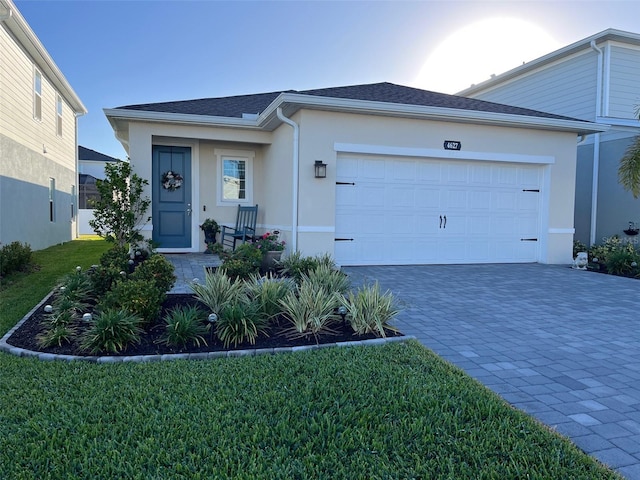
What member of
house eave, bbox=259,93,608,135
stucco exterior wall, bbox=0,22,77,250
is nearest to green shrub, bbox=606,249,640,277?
house eave, bbox=259,93,608,135

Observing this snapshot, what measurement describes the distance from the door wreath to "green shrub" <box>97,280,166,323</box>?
6083 millimetres

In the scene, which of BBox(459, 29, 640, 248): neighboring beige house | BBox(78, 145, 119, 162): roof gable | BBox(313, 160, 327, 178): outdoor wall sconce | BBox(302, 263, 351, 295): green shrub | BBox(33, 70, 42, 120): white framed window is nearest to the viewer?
BBox(302, 263, 351, 295): green shrub

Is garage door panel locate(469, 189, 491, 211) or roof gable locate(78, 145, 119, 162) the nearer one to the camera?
garage door panel locate(469, 189, 491, 211)

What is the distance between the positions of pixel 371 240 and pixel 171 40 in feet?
24.1

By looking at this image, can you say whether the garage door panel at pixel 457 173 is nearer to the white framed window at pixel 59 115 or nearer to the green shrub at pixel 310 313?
the green shrub at pixel 310 313

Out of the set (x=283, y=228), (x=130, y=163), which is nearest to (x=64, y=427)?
(x=283, y=228)

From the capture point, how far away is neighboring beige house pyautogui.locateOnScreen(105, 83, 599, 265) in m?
8.23

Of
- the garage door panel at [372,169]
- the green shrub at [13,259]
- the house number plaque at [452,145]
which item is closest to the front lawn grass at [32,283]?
the green shrub at [13,259]

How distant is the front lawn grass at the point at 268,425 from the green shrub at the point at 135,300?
86cm

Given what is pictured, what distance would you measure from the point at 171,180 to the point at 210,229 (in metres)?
1.43

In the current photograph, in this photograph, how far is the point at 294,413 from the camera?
265 centimetres

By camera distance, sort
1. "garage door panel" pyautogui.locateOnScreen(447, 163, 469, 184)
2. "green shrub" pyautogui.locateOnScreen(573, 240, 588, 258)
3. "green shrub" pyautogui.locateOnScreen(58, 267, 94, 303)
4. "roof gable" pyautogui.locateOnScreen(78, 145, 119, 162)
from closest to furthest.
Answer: "green shrub" pyautogui.locateOnScreen(58, 267, 94, 303), "garage door panel" pyautogui.locateOnScreen(447, 163, 469, 184), "green shrub" pyautogui.locateOnScreen(573, 240, 588, 258), "roof gable" pyautogui.locateOnScreen(78, 145, 119, 162)

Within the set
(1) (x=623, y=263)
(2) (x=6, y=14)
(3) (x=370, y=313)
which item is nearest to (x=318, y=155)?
(3) (x=370, y=313)

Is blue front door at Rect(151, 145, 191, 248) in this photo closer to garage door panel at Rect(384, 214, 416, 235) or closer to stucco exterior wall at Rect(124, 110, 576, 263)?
stucco exterior wall at Rect(124, 110, 576, 263)
